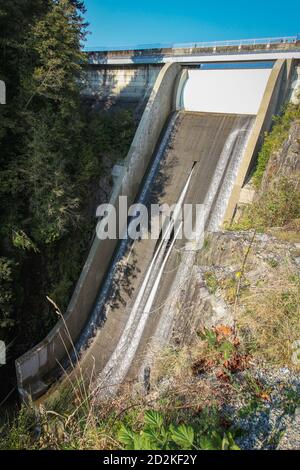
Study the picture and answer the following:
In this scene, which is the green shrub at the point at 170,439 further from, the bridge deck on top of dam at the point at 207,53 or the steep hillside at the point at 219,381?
the bridge deck on top of dam at the point at 207,53

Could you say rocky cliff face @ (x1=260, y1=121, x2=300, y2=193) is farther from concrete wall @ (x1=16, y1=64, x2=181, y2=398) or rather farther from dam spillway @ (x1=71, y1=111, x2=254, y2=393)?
concrete wall @ (x1=16, y1=64, x2=181, y2=398)

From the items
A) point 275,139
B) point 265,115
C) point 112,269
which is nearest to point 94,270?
point 112,269

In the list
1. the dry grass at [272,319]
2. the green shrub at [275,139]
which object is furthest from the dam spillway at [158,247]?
the dry grass at [272,319]

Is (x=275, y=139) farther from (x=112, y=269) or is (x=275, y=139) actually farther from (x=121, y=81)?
(x=121, y=81)

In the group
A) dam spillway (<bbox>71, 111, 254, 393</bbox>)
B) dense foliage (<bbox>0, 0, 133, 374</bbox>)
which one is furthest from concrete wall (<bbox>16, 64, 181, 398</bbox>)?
dense foliage (<bbox>0, 0, 133, 374</bbox>)
